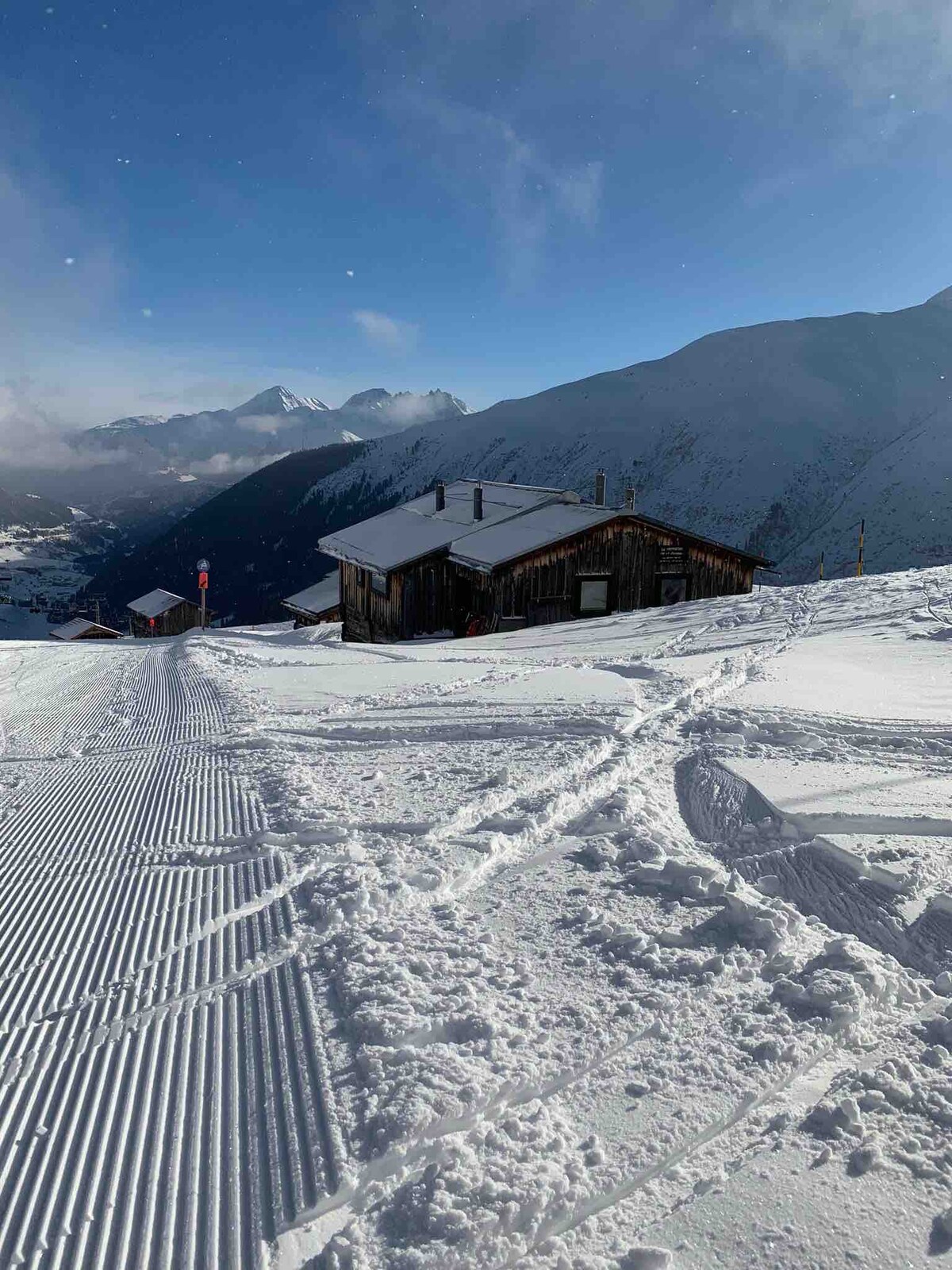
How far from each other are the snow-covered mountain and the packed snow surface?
7396 cm

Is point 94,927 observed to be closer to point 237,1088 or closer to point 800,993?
point 237,1088

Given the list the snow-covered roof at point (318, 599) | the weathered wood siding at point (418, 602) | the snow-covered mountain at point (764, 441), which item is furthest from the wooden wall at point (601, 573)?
the snow-covered mountain at point (764, 441)

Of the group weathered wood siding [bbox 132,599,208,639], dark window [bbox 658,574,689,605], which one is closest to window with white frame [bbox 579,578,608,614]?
dark window [bbox 658,574,689,605]

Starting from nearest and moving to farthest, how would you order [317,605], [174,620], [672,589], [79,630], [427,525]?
[672,589] < [427,525] < [317,605] < [174,620] < [79,630]

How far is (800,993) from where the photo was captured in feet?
10.7

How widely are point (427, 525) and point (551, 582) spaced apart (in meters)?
5.93

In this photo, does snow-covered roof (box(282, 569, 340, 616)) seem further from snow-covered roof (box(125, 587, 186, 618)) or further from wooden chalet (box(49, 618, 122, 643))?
wooden chalet (box(49, 618, 122, 643))

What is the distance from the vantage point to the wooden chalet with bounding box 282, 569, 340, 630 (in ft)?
122

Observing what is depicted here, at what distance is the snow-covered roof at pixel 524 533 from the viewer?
2100cm

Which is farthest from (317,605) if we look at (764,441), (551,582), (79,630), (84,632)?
(764,441)

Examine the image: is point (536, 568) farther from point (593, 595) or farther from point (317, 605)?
point (317, 605)

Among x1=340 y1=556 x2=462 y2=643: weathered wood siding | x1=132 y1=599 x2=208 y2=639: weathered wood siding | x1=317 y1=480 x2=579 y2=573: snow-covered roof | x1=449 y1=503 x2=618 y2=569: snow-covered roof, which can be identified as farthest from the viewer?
x1=132 y1=599 x2=208 y2=639: weathered wood siding

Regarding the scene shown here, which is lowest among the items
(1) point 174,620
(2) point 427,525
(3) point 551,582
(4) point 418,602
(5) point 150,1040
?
(5) point 150,1040

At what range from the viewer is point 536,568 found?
70.9ft
